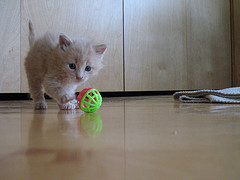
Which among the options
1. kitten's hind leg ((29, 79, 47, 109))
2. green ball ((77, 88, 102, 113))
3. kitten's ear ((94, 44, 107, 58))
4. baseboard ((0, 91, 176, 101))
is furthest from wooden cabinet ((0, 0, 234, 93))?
green ball ((77, 88, 102, 113))

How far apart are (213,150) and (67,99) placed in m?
0.95

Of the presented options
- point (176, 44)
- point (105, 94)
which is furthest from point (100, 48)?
point (176, 44)

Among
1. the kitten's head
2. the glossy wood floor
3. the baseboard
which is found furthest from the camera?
the baseboard

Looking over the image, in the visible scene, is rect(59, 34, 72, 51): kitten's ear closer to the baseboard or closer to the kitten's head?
the kitten's head

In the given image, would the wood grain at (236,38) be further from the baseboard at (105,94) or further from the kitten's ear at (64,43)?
the kitten's ear at (64,43)

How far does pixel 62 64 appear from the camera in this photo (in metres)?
1.28

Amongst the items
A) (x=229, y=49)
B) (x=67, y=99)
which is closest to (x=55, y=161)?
(x=67, y=99)

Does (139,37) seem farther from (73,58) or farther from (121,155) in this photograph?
(121,155)

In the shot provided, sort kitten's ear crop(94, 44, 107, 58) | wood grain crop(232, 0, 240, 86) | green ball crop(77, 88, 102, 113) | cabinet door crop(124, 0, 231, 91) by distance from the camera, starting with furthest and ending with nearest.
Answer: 1. wood grain crop(232, 0, 240, 86)
2. cabinet door crop(124, 0, 231, 91)
3. kitten's ear crop(94, 44, 107, 58)
4. green ball crop(77, 88, 102, 113)

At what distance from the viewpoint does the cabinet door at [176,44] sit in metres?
2.67

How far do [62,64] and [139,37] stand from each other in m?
1.55

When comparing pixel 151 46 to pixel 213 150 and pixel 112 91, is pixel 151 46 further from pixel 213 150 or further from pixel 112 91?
pixel 213 150

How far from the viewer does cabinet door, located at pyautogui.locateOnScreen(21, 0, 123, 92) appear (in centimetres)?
223

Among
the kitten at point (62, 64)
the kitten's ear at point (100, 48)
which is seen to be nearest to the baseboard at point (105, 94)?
the kitten at point (62, 64)
